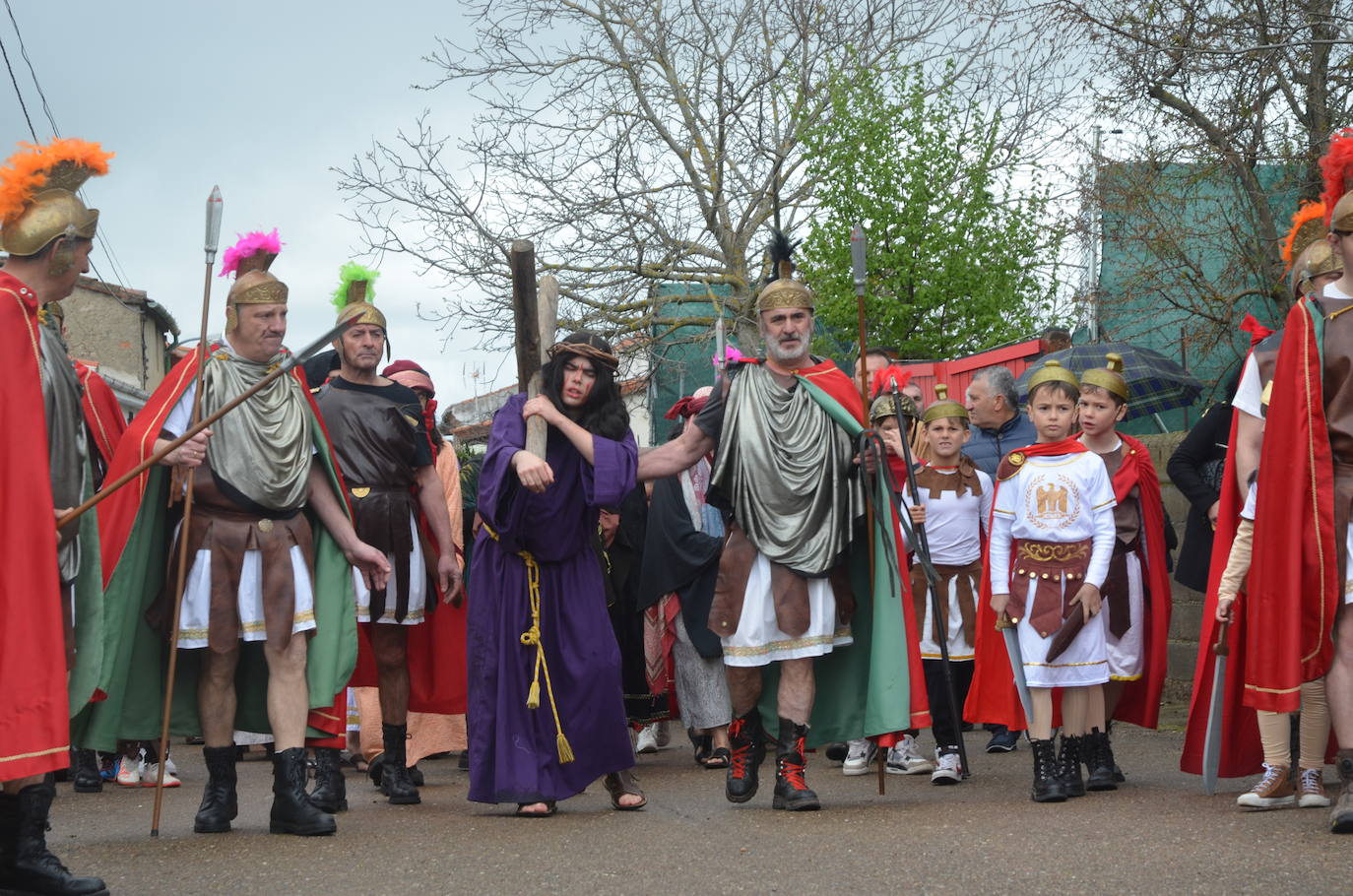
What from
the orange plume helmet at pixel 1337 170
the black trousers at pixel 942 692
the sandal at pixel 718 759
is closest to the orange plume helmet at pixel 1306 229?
the orange plume helmet at pixel 1337 170

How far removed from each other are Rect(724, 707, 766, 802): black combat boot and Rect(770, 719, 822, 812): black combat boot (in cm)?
15

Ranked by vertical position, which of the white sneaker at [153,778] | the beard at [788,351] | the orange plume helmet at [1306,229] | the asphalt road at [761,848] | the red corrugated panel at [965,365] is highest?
the red corrugated panel at [965,365]

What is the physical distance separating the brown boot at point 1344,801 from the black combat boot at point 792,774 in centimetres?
198

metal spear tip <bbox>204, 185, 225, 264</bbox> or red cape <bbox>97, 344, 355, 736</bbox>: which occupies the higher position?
metal spear tip <bbox>204, 185, 225, 264</bbox>

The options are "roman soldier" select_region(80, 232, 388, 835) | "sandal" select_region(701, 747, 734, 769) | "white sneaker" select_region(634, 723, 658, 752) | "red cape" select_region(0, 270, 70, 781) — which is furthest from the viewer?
"white sneaker" select_region(634, 723, 658, 752)

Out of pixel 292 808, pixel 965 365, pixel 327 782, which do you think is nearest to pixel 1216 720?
pixel 292 808

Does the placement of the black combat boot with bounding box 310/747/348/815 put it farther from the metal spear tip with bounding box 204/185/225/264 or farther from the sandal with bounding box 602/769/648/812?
the metal spear tip with bounding box 204/185/225/264

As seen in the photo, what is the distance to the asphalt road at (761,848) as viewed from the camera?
4.82 m

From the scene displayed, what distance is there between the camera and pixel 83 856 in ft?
18.6

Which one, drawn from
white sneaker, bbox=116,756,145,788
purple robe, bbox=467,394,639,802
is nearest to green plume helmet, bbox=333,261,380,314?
purple robe, bbox=467,394,639,802

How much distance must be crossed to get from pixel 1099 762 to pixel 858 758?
1.66m

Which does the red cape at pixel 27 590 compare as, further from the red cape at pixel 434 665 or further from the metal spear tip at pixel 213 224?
the red cape at pixel 434 665

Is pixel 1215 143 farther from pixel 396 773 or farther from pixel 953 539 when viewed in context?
pixel 396 773

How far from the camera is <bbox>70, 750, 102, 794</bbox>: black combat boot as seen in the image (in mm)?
8516
